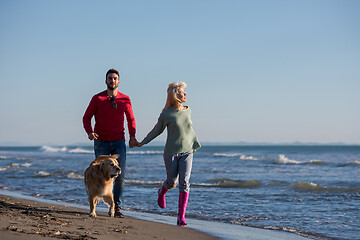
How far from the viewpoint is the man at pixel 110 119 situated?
5602 millimetres

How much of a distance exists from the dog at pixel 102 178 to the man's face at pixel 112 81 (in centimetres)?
94

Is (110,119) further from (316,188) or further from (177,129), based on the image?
Result: (316,188)

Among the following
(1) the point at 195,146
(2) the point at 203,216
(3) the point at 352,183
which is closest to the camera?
(1) the point at 195,146

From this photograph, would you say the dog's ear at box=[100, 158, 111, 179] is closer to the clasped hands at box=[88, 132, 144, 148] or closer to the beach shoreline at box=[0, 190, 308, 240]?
the clasped hands at box=[88, 132, 144, 148]

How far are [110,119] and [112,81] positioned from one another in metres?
0.51

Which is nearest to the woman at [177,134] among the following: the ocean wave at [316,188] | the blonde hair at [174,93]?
the blonde hair at [174,93]

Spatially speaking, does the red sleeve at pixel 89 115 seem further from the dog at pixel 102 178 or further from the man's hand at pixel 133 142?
the man's hand at pixel 133 142

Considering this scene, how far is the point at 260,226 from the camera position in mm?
6047

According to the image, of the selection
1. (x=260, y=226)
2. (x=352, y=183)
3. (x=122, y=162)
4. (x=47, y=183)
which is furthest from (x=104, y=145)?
(x=352, y=183)

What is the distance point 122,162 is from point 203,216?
6.28ft

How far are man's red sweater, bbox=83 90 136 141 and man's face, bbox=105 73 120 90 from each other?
0.46 ft

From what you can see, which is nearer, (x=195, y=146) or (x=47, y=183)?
(x=195, y=146)

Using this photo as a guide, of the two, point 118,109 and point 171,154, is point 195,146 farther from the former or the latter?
point 118,109

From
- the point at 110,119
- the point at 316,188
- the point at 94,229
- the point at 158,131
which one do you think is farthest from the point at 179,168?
the point at 316,188
